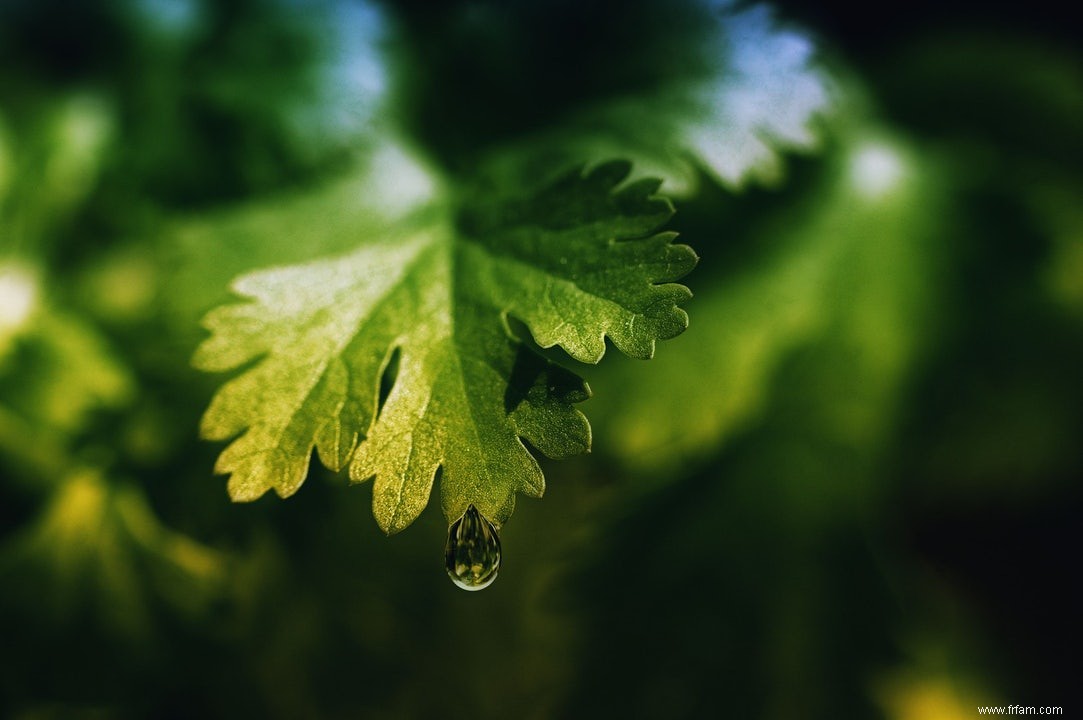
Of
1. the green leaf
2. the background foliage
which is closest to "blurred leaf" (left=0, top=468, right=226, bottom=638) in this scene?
the background foliage

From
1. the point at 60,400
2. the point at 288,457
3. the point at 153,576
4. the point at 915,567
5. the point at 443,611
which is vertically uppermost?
the point at 288,457

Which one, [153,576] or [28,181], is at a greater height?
[28,181]

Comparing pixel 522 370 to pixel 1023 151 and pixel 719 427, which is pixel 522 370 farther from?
pixel 1023 151

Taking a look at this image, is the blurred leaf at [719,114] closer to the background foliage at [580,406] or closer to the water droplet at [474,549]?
the background foliage at [580,406]

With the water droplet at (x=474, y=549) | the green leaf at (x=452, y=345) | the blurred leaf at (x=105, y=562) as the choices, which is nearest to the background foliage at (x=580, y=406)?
the blurred leaf at (x=105, y=562)

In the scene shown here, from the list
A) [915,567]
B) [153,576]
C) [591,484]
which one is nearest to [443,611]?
[591,484]

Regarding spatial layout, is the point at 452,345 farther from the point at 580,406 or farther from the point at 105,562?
the point at 105,562

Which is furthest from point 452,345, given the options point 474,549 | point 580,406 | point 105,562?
point 105,562
